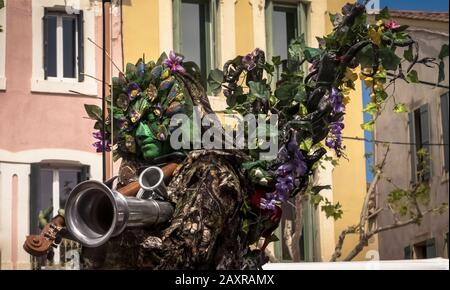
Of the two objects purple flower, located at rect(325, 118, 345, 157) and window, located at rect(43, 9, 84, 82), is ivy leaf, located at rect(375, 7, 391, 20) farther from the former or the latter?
window, located at rect(43, 9, 84, 82)

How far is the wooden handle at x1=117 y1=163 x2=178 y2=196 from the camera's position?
17.2ft

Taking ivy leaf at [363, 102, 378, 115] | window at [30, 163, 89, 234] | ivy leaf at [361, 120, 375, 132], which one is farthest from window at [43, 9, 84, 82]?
ivy leaf at [363, 102, 378, 115]

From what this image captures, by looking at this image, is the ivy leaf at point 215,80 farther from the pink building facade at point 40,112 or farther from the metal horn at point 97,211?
the pink building facade at point 40,112

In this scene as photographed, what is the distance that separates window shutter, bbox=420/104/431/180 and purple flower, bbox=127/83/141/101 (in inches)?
86.8

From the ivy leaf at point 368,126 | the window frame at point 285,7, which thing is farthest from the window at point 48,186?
the ivy leaf at point 368,126

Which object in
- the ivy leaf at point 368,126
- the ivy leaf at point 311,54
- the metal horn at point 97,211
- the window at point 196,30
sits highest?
the window at point 196,30

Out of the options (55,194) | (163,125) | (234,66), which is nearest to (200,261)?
(163,125)

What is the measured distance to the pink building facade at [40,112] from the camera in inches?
336

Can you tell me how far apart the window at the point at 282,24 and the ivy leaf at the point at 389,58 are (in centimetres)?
169

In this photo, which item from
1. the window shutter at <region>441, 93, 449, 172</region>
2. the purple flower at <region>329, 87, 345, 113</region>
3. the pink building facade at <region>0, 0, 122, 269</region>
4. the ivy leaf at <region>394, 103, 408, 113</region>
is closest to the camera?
the purple flower at <region>329, 87, 345, 113</region>

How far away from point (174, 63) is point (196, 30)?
2151 millimetres

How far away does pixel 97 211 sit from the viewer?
505cm

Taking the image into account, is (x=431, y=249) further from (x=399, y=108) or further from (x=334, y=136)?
(x=334, y=136)
